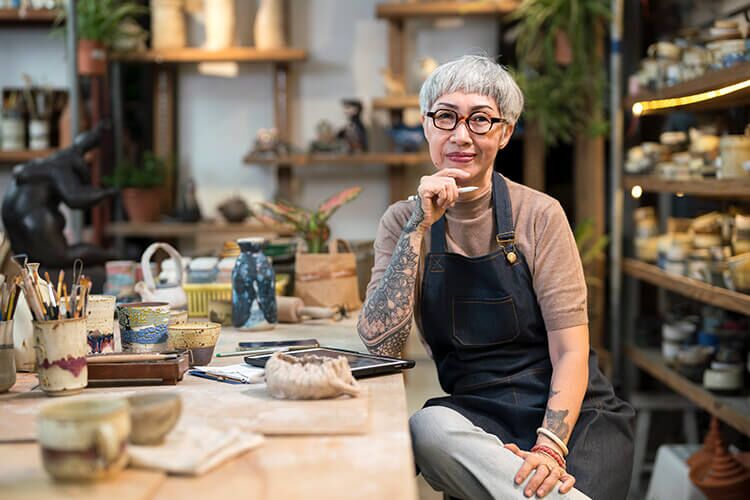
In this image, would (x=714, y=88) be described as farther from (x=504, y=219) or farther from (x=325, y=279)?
(x=325, y=279)

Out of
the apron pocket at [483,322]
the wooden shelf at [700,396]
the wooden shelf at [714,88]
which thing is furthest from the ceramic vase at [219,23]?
the apron pocket at [483,322]

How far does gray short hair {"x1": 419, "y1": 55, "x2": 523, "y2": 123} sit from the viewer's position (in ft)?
8.13

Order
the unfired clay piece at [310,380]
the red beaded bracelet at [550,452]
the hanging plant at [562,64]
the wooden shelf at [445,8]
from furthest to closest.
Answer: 1. the wooden shelf at [445,8]
2. the hanging plant at [562,64]
3. the red beaded bracelet at [550,452]
4. the unfired clay piece at [310,380]

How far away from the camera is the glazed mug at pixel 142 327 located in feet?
7.25

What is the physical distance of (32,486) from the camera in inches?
53.9

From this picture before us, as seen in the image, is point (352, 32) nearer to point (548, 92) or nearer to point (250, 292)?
point (548, 92)

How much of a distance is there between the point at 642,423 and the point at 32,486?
3.89m

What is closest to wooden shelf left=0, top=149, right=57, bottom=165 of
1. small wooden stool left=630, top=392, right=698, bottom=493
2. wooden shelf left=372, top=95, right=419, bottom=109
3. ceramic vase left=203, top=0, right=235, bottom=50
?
ceramic vase left=203, top=0, right=235, bottom=50

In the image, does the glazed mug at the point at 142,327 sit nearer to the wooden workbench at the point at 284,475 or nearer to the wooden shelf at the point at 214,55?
the wooden workbench at the point at 284,475

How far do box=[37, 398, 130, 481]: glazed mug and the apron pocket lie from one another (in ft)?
4.11

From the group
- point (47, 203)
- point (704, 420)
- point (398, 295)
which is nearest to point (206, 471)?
point (398, 295)

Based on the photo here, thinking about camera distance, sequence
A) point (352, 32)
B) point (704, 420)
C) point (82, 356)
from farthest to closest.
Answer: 1. point (352, 32)
2. point (704, 420)
3. point (82, 356)

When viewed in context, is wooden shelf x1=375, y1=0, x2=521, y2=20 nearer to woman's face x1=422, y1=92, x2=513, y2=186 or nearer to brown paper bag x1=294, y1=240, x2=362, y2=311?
brown paper bag x1=294, y1=240, x2=362, y2=311

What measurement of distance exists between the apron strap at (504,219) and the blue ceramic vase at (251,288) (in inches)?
26.5
